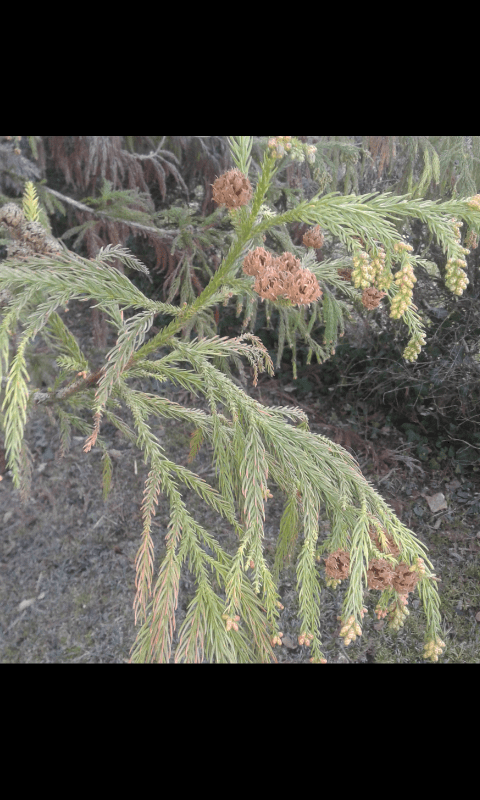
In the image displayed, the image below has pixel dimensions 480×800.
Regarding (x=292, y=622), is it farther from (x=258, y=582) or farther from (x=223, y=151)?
(x=223, y=151)

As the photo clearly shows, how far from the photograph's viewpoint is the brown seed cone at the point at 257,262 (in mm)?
1018

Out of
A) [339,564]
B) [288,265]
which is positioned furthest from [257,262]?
[339,564]

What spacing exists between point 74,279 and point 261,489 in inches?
24.6

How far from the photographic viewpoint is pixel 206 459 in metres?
3.25

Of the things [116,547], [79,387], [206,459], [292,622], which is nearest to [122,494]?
[116,547]

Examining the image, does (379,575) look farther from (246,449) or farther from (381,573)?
(246,449)

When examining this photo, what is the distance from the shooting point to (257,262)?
1.02 meters

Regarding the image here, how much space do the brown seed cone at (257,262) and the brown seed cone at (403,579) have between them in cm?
68

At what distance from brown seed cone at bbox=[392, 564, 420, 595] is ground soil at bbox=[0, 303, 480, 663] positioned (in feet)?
3.56

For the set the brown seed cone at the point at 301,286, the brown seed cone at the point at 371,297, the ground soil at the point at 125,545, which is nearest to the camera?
the brown seed cone at the point at 301,286

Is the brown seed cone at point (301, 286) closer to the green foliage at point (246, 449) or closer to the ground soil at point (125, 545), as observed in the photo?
the green foliage at point (246, 449)

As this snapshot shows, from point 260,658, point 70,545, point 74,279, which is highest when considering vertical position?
point 74,279

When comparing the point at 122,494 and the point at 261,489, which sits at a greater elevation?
the point at 261,489

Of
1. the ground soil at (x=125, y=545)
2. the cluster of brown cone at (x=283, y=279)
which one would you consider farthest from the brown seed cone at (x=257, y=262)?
the ground soil at (x=125, y=545)
